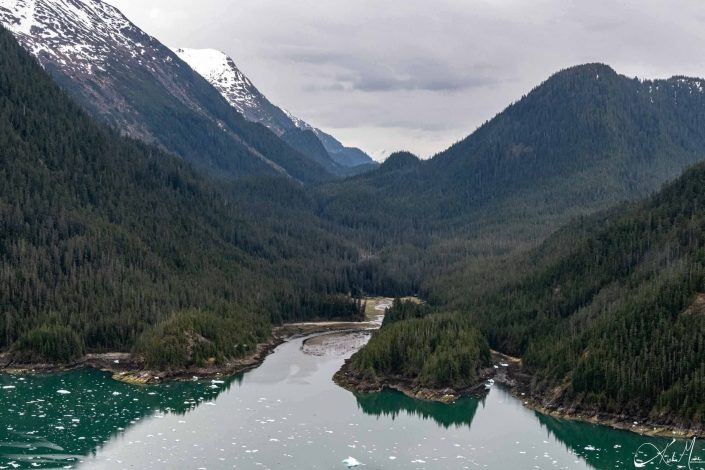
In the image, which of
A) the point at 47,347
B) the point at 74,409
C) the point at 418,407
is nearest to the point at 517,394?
the point at 418,407

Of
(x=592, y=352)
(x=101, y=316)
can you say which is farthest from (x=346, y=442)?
(x=101, y=316)

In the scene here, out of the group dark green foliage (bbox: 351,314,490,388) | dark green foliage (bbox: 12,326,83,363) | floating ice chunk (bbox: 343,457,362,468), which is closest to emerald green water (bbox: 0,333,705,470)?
floating ice chunk (bbox: 343,457,362,468)

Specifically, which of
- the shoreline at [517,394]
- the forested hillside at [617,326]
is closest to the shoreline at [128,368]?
the shoreline at [517,394]

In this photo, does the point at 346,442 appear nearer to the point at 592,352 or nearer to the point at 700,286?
the point at 592,352

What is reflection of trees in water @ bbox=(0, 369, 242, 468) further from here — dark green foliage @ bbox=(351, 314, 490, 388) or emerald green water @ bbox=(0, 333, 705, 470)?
dark green foliage @ bbox=(351, 314, 490, 388)

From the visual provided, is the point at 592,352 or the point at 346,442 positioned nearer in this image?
the point at 346,442

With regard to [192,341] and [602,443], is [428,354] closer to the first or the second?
[602,443]

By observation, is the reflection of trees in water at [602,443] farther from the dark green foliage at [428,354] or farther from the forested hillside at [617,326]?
the dark green foliage at [428,354]
